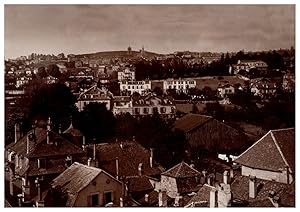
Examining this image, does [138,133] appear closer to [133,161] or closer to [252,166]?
[133,161]

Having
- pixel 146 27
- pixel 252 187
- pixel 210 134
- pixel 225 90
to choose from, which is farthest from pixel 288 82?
pixel 146 27

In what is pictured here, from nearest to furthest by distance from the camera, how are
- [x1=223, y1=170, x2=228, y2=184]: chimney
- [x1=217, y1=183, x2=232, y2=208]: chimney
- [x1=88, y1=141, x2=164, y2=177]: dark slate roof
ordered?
[x1=217, y1=183, x2=232, y2=208]: chimney
[x1=223, y1=170, x2=228, y2=184]: chimney
[x1=88, y1=141, x2=164, y2=177]: dark slate roof

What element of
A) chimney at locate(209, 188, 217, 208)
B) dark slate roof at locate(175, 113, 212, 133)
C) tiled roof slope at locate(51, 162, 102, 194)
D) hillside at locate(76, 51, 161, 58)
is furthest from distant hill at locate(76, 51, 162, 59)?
chimney at locate(209, 188, 217, 208)

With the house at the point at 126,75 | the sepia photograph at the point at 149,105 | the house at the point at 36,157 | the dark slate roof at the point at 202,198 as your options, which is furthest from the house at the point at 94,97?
the dark slate roof at the point at 202,198

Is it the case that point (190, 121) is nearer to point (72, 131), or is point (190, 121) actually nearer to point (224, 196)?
point (224, 196)

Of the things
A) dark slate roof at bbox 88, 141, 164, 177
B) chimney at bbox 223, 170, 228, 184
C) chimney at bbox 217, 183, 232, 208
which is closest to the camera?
chimney at bbox 217, 183, 232, 208

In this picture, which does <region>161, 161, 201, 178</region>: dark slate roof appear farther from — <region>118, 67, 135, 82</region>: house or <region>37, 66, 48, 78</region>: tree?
<region>37, 66, 48, 78</region>: tree

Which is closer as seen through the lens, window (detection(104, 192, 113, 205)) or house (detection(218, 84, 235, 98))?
window (detection(104, 192, 113, 205))
